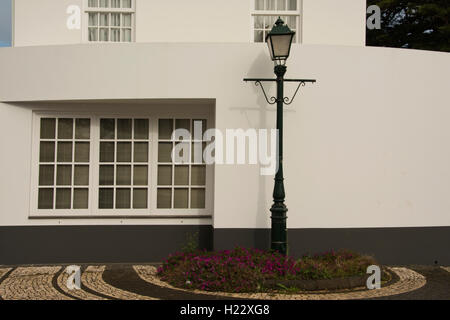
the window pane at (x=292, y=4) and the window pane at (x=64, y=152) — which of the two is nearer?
the window pane at (x=64, y=152)

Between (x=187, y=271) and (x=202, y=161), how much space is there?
7.75ft

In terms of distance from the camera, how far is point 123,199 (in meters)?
7.78

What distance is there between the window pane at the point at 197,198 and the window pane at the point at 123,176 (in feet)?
4.08

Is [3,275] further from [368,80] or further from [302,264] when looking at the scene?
[368,80]

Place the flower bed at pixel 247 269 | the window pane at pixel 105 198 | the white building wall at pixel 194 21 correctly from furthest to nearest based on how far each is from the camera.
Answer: the white building wall at pixel 194 21 < the window pane at pixel 105 198 < the flower bed at pixel 247 269

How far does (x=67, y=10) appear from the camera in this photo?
8.20m

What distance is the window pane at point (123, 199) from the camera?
25.5 ft

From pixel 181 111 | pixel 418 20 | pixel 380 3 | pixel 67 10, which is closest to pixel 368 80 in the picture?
pixel 181 111

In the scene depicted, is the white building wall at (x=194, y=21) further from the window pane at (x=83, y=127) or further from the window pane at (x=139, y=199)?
the window pane at (x=139, y=199)

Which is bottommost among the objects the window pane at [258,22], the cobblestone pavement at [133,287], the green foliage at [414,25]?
the cobblestone pavement at [133,287]

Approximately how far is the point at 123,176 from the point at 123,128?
0.92 meters

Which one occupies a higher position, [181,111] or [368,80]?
[368,80]

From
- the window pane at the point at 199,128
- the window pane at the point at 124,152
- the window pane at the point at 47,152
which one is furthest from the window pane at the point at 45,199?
the window pane at the point at 199,128
